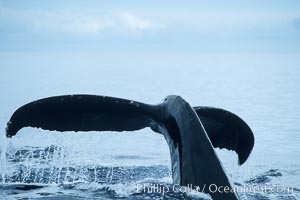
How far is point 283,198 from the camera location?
7.79m

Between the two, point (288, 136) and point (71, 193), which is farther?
point (288, 136)

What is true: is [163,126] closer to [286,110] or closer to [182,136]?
[182,136]

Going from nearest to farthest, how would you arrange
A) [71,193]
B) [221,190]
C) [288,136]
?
[221,190] → [71,193] → [288,136]

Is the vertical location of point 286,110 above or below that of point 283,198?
above

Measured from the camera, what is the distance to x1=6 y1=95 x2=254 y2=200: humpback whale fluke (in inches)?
227

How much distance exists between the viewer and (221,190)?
5180 mm

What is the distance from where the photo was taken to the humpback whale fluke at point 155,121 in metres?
5.77

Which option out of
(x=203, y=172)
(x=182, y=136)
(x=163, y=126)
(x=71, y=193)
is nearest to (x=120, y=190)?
(x=71, y=193)

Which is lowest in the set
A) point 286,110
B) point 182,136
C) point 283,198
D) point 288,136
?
point 283,198

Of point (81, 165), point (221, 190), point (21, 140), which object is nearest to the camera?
point (221, 190)

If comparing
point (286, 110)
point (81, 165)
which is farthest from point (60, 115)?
point (286, 110)

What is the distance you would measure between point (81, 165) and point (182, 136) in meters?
4.58

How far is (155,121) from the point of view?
256 inches

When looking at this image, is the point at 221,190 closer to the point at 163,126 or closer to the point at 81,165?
the point at 163,126
